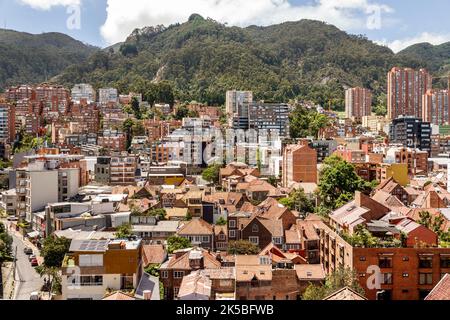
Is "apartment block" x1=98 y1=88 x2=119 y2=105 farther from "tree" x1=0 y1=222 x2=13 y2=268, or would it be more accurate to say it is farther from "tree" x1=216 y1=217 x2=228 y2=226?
"tree" x1=216 y1=217 x2=228 y2=226

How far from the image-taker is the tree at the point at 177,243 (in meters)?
8.25

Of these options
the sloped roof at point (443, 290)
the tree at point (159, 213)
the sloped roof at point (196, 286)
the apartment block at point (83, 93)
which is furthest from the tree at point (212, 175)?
the apartment block at point (83, 93)

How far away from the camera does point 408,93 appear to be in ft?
103

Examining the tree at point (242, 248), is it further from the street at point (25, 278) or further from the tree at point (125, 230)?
the street at point (25, 278)

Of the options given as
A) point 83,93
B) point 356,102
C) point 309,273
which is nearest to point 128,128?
point 83,93

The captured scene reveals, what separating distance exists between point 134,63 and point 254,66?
9060mm

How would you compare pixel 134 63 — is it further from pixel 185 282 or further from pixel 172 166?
pixel 185 282

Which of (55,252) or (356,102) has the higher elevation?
(356,102)

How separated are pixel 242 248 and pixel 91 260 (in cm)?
329

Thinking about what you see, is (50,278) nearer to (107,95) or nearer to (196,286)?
(196,286)

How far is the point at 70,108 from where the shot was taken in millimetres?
26406
